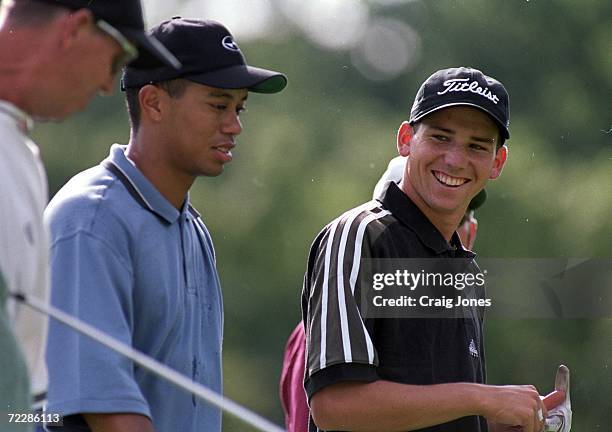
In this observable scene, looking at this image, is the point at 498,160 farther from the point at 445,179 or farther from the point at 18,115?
the point at 18,115

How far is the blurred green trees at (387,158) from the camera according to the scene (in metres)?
14.5

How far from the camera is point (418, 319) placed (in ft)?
11.0

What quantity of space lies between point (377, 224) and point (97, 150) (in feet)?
49.2

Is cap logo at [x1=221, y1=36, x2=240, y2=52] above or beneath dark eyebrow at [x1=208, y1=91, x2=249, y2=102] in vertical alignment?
above

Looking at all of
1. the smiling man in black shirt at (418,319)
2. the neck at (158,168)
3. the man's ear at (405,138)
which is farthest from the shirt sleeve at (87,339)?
the man's ear at (405,138)

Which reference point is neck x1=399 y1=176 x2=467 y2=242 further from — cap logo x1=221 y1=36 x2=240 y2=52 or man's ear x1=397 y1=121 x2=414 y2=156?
cap logo x1=221 y1=36 x2=240 y2=52

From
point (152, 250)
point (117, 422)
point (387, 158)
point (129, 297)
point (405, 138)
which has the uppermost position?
point (387, 158)

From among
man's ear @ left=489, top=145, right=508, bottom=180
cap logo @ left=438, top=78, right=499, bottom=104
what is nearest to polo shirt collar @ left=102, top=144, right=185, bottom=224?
cap logo @ left=438, top=78, right=499, bottom=104

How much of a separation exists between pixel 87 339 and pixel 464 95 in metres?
1.09

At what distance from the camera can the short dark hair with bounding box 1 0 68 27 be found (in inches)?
98.7

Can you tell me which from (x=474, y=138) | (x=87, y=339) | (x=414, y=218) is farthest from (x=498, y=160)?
(x=87, y=339)

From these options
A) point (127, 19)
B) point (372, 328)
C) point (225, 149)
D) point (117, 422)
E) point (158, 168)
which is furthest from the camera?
point (225, 149)

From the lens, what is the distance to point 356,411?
3.21 metres

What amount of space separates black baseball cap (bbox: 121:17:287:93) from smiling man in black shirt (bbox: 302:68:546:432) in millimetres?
414
